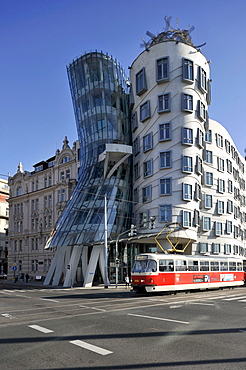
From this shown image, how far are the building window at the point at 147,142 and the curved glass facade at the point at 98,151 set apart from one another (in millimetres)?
3176

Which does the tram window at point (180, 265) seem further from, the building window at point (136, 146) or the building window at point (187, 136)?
the building window at point (136, 146)

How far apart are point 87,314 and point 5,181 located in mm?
91910

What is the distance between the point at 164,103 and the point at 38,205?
34359 millimetres

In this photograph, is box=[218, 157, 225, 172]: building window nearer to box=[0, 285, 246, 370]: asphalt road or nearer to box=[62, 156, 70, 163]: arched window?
box=[62, 156, 70, 163]: arched window

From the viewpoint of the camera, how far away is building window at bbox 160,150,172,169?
156 feet

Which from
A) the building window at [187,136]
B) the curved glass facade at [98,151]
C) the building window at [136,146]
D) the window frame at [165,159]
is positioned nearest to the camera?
the building window at [187,136]

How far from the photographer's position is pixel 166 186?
47188 mm

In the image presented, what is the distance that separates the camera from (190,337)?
464 inches

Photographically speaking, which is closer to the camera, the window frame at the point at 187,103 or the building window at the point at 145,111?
the window frame at the point at 187,103

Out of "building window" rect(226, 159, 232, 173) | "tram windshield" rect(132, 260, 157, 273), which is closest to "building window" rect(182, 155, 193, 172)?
"building window" rect(226, 159, 232, 173)

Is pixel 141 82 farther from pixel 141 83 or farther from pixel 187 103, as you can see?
pixel 187 103

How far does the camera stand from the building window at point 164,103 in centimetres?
4844

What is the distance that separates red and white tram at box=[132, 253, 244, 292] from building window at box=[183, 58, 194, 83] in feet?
74.6

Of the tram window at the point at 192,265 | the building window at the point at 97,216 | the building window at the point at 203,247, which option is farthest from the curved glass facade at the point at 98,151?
the tram window at the point at 192,265
